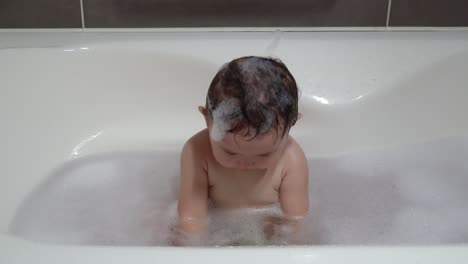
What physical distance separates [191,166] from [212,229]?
12 centimetres

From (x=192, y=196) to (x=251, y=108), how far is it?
258 mm

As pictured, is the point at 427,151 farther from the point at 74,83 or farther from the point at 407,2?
the point at 74,83

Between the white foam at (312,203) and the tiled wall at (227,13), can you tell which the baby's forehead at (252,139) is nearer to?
the white foam at (312,203)

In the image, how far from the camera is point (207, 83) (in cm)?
142

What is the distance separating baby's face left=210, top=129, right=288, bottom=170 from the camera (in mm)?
929

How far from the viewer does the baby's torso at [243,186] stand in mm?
1099

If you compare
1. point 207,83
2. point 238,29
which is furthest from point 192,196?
point 238,29

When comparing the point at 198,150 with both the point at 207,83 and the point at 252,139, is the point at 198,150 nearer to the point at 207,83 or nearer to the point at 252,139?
the point at 252,139

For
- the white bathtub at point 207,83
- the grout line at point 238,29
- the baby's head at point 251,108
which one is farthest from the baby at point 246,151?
the grout line at point 238,29

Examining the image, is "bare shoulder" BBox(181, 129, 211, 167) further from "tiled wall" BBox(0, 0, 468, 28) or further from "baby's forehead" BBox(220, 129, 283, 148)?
"tiled wall" BBox(0, 0, 468, 28)

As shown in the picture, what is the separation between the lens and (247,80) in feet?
3.00

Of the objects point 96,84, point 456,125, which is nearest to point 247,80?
point 96,84

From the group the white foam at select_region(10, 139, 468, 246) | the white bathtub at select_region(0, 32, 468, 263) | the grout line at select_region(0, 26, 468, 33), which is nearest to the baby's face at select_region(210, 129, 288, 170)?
the white foam at select_region(10, 139, 468, 246)

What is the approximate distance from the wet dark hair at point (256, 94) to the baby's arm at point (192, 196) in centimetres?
16
